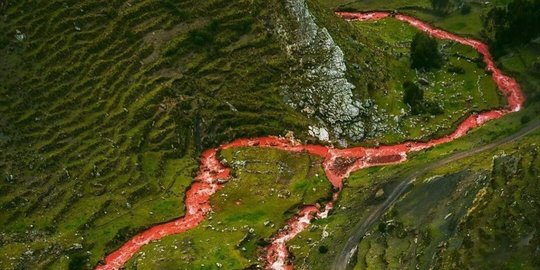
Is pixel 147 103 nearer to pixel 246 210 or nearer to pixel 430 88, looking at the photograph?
pixel 246 210

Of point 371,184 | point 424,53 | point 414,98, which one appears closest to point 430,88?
point 424,53

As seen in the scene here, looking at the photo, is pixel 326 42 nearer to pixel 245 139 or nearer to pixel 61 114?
pixel 245 139

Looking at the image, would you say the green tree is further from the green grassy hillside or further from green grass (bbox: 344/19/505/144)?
the green grassy hillside

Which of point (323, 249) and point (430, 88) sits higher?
point (430, 88)

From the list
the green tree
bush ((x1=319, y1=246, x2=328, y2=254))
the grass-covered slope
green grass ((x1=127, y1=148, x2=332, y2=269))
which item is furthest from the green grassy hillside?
bush ((x1=319, y1=246, x2=328, y2=254))

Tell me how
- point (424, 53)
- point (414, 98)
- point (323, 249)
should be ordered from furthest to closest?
1. point (424, 53)
2. point (414, 98)
3. point (323, 249)

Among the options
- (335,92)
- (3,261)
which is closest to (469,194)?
(335,92)
